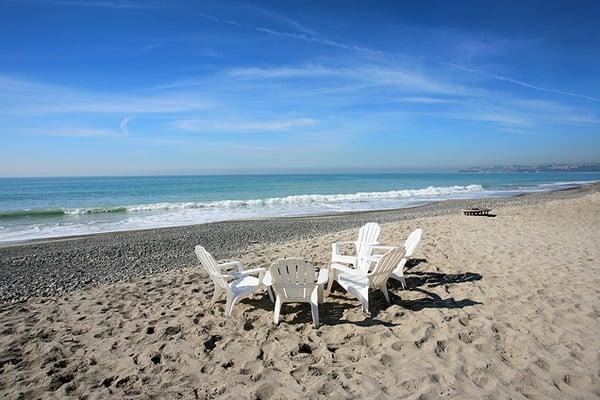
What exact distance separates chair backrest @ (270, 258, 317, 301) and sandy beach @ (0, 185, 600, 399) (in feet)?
1.17

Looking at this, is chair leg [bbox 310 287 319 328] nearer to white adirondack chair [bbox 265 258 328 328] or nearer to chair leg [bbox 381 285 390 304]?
white adirondack chair [bbox 265 258 328 328]

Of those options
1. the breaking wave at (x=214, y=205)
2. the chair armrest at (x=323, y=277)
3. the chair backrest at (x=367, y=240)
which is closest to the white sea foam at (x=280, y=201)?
the breaking wave at (x=214, y=205)

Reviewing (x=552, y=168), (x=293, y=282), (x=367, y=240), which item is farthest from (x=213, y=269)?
(x=552, y=168)

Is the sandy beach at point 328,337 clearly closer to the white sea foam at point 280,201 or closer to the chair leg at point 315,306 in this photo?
the chair leg at point 315,306

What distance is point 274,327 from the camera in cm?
416

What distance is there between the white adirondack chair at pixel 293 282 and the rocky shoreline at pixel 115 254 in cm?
376

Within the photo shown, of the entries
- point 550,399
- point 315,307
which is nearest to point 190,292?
point 315,307

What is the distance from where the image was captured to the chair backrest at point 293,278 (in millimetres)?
4258

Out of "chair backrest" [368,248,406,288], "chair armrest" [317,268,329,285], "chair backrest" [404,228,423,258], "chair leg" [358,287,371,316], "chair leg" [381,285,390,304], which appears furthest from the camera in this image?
"chair backrest" [404,228,423,258]

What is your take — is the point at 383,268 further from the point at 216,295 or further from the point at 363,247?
the point at 216,295

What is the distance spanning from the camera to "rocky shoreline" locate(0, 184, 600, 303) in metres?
6.92

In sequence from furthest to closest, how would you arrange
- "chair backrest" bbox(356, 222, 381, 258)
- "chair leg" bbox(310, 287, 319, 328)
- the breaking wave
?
the breaking wave < "chair backrest" bbox(356, 222, 381, 258) < "chair leg" bbox(310, 287, 319, 328)

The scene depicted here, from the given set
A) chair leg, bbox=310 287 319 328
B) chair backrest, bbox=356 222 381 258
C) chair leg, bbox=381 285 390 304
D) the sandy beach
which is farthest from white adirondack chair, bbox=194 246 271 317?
chair backrest, bbox=356 222 381 258

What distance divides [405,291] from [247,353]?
99.1 inches
